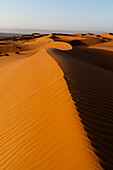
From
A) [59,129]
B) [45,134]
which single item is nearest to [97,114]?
[59,129]

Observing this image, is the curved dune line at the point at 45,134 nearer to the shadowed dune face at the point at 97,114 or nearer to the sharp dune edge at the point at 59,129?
the sharp dune edge at the point at 59,129

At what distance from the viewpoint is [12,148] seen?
2.92m

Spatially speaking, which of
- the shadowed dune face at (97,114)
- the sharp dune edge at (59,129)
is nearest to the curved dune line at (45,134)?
the sharp dune edge at (59,129)

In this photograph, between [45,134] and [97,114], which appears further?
[97,114]

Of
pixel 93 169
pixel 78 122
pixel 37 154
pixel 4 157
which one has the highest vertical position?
pixel 78 122

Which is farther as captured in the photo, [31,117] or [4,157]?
[31,117]

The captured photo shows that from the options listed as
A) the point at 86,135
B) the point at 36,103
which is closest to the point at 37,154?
the point at 86,135

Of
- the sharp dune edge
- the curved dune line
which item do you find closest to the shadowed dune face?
the sharp dune edge

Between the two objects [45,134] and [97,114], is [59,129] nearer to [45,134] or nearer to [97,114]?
[45,134]

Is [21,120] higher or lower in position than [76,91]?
lower

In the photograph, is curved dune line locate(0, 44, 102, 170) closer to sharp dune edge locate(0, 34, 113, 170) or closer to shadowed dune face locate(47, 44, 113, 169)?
sharp dune edge locate(0, 34, 113, 170)

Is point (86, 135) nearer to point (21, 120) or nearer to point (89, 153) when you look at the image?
point (89, 153)

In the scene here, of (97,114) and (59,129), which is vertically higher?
(97,114)

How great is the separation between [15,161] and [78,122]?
1220mm
